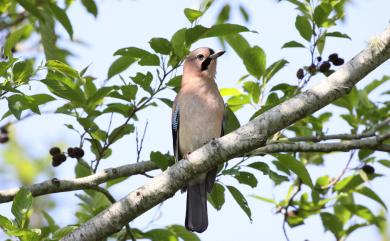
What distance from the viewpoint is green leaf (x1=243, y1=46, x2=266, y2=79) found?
6707 mm

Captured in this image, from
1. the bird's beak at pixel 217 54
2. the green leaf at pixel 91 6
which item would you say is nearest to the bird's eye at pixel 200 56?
the bird's beak at pixel 217 54

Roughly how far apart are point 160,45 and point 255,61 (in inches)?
48.0

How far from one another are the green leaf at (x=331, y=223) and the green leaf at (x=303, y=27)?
1870 millimetres

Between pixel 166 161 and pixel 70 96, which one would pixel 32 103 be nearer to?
pixel 70 96

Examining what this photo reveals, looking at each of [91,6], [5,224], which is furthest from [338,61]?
[5,224]

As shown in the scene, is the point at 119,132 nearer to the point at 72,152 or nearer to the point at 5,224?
the point at 72,152

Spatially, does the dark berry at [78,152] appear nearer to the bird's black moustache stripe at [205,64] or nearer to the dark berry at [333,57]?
the bird's black moustache stripe at [205,64]

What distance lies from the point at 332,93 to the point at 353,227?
2.67 meters

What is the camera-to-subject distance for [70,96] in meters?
5.78

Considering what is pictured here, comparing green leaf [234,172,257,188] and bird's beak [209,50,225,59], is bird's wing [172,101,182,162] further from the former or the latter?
green leaf [234,172,257,188]

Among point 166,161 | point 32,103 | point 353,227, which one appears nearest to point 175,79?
point 166,161

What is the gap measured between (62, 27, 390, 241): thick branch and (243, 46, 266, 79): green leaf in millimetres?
1597

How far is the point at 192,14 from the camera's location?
560 centimetres

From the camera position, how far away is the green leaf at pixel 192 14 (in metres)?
5.55
